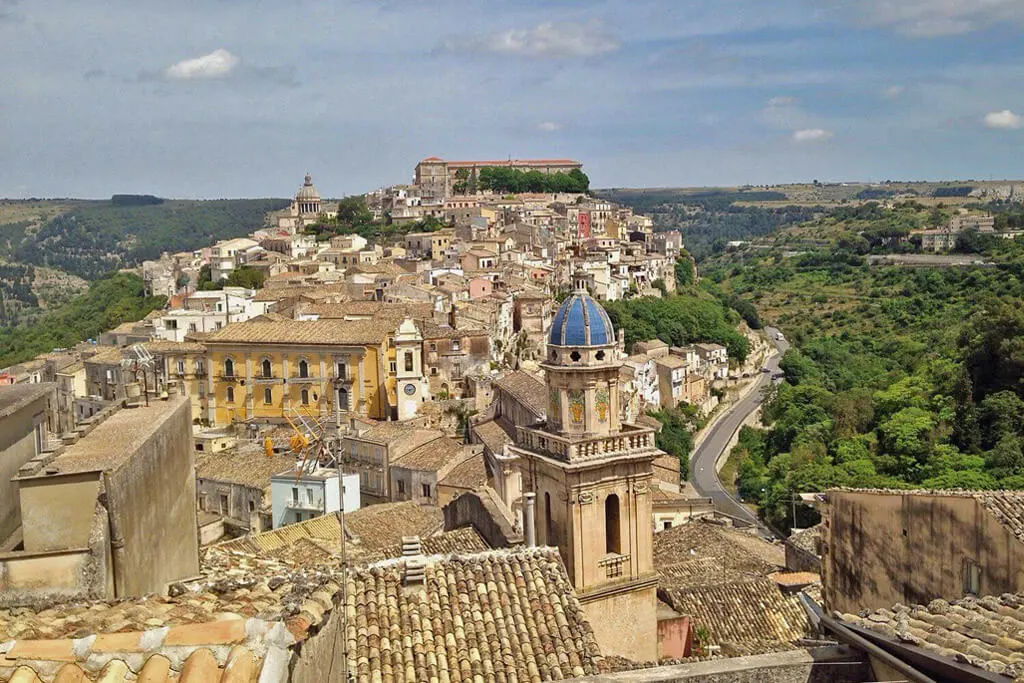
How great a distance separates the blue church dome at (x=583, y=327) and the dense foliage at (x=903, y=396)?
63.2ft

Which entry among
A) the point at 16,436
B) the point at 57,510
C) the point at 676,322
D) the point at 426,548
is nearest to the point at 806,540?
the point at 426,548

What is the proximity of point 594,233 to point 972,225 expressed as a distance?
122ft

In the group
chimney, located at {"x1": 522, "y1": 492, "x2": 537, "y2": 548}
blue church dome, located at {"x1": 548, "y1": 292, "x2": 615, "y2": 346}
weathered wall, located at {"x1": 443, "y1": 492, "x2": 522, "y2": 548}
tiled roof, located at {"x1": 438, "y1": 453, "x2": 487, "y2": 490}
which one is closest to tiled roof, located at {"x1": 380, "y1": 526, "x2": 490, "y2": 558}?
weathered wall, located at {"x1": 443, "y1": 492, "x2": 522, "y2": 548}

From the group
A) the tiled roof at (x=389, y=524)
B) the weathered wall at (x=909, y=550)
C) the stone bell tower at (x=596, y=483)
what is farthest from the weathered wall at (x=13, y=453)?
the tiled roof at (x=389, y=524)

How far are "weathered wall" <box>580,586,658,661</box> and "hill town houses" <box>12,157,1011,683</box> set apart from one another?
0.04 meters

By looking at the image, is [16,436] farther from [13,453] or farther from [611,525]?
[611,525]

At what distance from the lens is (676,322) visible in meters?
69.0

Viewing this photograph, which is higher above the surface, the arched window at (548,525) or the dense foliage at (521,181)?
the dense foliage at (521,181)

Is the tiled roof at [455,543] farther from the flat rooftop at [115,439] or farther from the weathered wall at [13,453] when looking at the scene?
A: the weathered wall at [13,453]

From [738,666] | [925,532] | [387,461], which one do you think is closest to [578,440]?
[925,532]

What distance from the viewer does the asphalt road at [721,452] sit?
43.0 meters

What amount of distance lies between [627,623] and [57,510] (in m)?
8.33

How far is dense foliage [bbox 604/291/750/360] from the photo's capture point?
64.3 metres

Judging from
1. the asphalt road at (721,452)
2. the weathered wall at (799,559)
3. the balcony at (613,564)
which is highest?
the balcony at (613,564)
